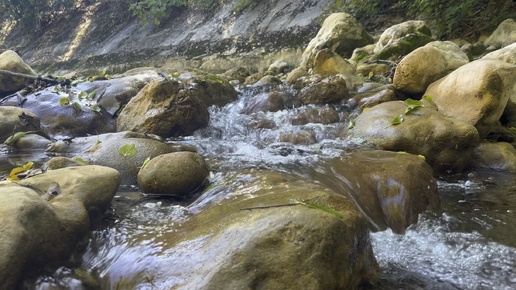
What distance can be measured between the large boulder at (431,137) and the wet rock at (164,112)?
2635mm

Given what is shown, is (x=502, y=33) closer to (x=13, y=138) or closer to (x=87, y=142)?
(x=87, y=142)

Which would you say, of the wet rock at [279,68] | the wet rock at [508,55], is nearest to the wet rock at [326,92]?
the wet rock at [508,55]

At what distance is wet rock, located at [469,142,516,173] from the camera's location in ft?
15.2

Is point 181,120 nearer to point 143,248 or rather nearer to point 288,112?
point 288,112

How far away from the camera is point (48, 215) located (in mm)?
2551

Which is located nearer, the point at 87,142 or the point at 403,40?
the point at 87,142

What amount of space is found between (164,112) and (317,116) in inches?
90.2

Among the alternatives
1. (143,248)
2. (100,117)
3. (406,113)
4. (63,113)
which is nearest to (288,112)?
(406,113)

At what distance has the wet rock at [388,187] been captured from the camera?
340cm

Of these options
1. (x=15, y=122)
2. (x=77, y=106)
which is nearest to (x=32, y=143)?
(x=15, y=122)

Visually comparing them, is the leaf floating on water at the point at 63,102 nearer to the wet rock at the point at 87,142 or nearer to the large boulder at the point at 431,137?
the wet rock at the point at 87,142

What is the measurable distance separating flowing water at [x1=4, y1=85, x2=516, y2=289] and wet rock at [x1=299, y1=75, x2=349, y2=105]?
2068 millimetres

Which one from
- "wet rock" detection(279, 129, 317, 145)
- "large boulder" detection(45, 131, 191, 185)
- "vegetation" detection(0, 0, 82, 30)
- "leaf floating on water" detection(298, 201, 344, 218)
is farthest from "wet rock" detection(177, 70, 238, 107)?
"vegetation" detection(0, 0, 82, 30)

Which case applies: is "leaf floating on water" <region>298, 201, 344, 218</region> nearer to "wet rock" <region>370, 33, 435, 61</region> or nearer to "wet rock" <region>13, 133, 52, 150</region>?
"wet rock" <region>13, 133, 52, 150</region>
